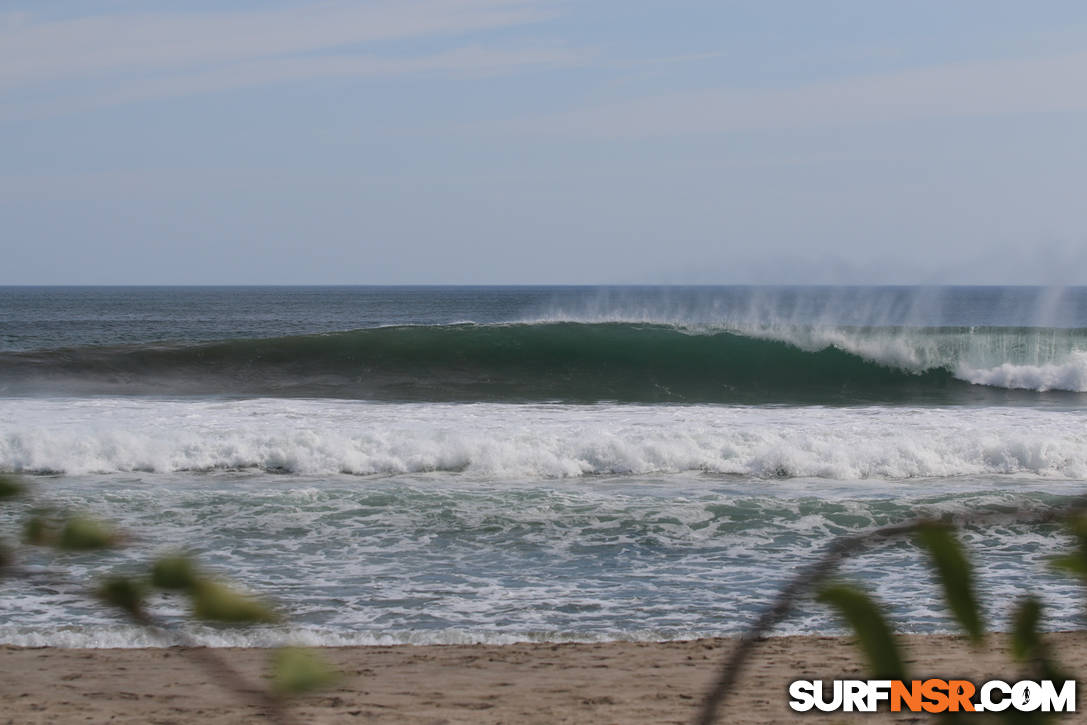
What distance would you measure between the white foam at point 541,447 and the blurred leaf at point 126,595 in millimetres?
9312

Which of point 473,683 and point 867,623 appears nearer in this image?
point 867,623

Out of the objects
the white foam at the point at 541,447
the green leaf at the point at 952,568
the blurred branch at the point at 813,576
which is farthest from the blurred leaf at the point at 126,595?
the white foam at the point at 541,447

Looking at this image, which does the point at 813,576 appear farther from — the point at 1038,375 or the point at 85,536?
the point at 1038,375

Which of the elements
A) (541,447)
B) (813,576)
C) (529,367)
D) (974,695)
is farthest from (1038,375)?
(813,576)

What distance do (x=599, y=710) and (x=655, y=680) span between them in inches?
16.7

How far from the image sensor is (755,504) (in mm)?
8664

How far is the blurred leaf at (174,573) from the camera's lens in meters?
0.74

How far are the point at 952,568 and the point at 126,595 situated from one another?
578mm

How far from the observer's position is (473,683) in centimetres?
485

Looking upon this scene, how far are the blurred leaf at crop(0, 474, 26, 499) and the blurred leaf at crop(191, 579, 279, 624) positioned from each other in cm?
18

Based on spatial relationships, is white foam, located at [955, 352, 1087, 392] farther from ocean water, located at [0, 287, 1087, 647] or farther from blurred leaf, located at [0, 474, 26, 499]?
blurred leaf, located at [0, 474, 26, 499]

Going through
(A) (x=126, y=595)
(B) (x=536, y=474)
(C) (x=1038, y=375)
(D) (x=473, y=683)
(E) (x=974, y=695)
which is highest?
(A) (x=126, y=595)

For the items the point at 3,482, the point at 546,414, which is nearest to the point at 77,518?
the point at 3,482

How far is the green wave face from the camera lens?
730 inches
